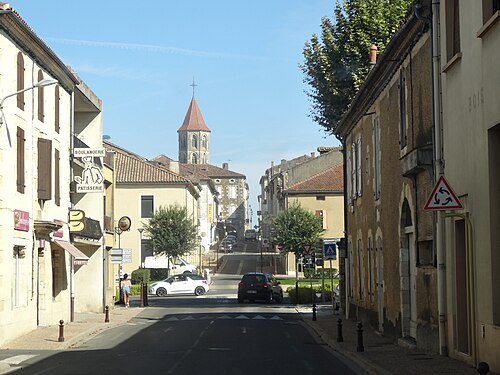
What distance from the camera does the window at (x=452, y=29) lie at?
642 inches

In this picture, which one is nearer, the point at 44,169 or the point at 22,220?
the point at 22,220

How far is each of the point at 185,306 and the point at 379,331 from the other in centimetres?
2033

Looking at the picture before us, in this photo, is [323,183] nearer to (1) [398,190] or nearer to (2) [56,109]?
(2) [56,109]

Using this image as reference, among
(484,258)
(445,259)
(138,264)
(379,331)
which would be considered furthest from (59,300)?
(138,264)

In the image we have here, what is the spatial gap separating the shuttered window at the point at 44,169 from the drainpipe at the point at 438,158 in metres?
14.1

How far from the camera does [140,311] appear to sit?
39.9m

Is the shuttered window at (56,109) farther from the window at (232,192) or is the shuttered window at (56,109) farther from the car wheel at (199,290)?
the window at (232,192)

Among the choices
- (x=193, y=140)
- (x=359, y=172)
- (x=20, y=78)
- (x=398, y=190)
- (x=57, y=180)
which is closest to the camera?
(x=398, y=190)

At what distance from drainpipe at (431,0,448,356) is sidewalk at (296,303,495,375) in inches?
28.3

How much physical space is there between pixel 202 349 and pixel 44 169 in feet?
29.9

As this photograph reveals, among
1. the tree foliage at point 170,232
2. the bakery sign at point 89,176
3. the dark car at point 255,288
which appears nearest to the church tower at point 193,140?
the tree foliage at point 170,232

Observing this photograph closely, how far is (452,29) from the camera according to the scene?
16.5 m

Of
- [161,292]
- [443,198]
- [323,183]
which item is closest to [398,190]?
[443,198]

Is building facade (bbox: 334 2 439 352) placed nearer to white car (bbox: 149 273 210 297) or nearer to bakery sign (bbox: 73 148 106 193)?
bakery sign (bbox: 73 148 106 193)
